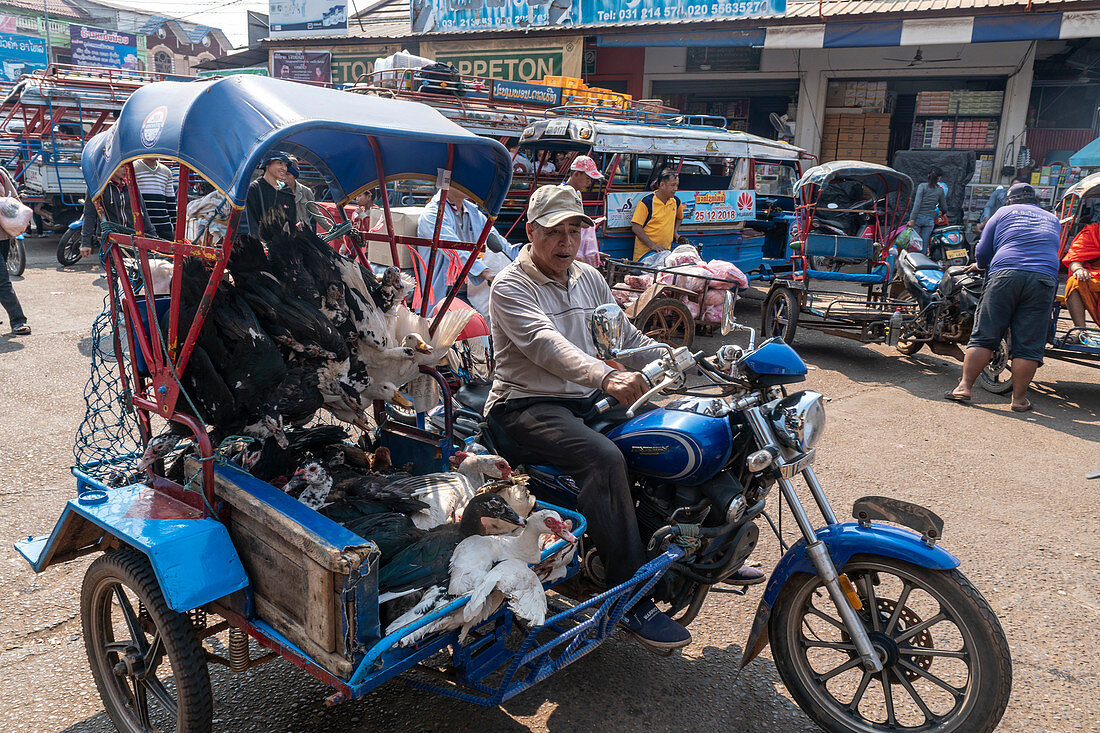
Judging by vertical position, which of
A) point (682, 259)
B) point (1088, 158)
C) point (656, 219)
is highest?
point (1088, 158)

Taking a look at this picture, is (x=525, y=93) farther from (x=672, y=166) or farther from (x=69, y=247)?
(x=69, y=247)

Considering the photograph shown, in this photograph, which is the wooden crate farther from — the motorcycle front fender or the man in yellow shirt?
the man in yellow shirt

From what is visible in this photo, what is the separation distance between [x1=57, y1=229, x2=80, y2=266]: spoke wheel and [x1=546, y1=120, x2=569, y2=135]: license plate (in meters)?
8.24

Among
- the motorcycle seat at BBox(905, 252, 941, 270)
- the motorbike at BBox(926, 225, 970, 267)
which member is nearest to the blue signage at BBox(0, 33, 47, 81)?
the motorbike at BBox(926, 225, 970, 267)

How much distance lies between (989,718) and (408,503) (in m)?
2.02

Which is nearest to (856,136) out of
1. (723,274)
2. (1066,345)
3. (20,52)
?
(723,274)

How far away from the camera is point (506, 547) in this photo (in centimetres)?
242

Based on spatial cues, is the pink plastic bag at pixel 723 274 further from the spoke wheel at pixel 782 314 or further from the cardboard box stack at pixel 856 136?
the cardboard box stack at pixel 856 136

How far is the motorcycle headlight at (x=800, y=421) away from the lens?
2539 mm

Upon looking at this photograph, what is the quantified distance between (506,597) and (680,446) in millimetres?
827

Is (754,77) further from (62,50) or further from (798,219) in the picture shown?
(62,50)

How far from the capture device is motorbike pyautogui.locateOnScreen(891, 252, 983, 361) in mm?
7738

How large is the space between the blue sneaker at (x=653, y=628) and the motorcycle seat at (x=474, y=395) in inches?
53.3

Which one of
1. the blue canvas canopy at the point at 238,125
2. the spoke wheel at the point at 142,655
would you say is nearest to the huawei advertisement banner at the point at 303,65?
the blue canvas canopy at the point at 238,125
